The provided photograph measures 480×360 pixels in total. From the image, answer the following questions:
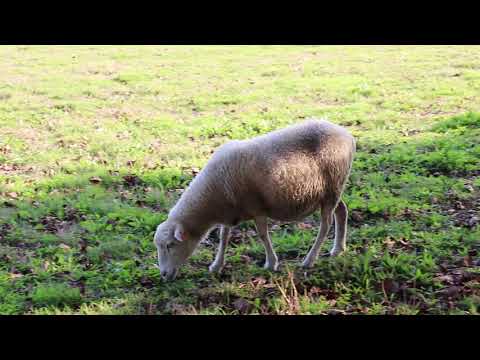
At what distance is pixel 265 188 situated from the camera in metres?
5.32

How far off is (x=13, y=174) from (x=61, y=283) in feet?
12.1

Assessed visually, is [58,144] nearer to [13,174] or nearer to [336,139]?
[13,174]

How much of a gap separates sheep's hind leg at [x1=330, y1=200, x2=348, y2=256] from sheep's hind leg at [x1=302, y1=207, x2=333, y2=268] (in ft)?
0.78

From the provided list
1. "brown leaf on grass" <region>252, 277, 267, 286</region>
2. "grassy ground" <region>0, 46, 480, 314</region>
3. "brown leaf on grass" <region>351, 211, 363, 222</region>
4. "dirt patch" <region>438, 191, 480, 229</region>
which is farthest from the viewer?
"brown leaf on grass" <region>351, 211, 363, 222</region>

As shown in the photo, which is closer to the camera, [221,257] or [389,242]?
[221,257]

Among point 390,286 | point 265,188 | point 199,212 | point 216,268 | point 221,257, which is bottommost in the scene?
point 216,268

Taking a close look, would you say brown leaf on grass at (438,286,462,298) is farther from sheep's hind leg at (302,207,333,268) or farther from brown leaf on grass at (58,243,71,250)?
brown leaf on grass at (58,243,71,250)

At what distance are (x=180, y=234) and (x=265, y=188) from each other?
974mm

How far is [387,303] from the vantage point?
4738mm

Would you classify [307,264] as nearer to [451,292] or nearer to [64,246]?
[451,292]

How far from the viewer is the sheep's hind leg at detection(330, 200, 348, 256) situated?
18.9 ft

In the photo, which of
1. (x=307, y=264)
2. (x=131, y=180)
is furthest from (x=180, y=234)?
(x=131, y=180)

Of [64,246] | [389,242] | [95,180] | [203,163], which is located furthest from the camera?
[203,163]

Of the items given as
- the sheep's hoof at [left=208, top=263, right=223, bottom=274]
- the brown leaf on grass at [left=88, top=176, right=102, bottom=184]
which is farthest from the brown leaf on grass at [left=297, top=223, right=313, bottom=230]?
the brown leaf on grass at [left=88, top=176, right=102, bottom=184]
